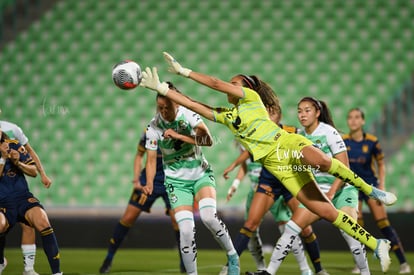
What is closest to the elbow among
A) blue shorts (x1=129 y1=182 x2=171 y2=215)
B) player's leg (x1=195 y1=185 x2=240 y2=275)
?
player's leg (x1=195 y1=185 x2=240 y2=275)

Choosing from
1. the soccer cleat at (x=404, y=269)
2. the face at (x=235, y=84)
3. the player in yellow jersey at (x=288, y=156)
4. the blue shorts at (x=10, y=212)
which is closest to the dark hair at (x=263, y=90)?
the face at (x=235, y=84)

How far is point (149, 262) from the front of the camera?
9.10 m

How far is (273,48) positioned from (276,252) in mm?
9090

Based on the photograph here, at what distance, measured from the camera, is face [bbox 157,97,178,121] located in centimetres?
594

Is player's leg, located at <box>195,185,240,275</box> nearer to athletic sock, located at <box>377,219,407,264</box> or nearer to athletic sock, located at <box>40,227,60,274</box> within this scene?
athletic sock, located at <box>40,227,60,274</box>

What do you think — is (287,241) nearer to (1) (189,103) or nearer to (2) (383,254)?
(2) (383,254)

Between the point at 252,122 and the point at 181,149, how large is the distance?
0.84m

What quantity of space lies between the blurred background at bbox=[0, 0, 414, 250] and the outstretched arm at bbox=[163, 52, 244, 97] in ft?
23.9

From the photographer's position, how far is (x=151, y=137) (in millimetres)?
6215

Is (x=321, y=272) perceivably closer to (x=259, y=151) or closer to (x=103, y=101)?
(x=259, y=151)

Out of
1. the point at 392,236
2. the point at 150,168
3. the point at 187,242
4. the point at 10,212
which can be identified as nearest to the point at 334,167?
the point at 187,242

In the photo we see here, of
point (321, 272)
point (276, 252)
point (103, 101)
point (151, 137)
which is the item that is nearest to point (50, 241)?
point (151, 137)

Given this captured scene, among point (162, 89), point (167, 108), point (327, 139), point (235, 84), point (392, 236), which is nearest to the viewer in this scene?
point (162, 89)

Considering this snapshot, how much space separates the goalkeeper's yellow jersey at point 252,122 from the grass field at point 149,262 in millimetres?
2441
